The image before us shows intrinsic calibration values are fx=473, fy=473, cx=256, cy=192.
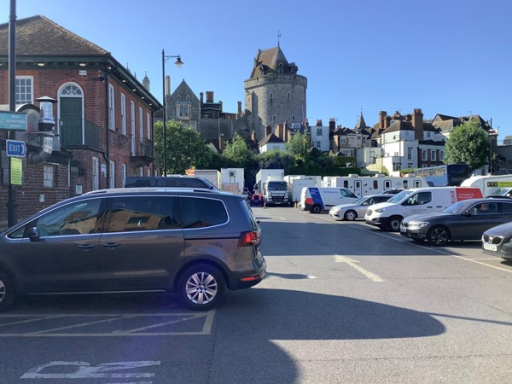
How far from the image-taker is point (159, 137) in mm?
56875

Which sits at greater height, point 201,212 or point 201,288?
point 201,212

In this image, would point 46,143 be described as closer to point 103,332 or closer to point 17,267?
point 17,267

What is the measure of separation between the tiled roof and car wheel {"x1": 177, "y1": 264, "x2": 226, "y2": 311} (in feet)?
56.6

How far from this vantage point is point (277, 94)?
98.2 metres

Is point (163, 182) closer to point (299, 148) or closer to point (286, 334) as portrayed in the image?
point (286, 334)

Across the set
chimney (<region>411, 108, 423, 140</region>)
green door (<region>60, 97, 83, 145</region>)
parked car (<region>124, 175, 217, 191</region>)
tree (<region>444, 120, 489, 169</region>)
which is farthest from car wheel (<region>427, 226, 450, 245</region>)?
chimney (<region>411, 108, 423, 140</region>)

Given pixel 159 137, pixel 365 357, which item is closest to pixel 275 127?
pixel 159 137

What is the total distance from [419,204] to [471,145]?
47225mm

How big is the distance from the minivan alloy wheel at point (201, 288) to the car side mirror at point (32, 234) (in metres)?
2.21

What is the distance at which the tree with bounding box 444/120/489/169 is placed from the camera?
61844mm

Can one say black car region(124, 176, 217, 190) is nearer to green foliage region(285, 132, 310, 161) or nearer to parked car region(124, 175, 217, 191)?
parked car region(124, 175, 217, 191)

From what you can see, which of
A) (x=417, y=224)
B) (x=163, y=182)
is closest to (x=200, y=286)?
(x=163, y=182)

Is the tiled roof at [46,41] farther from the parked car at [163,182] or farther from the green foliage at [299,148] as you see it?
the green foliage at [299,148]

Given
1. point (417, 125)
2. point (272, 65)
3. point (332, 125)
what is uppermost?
point (272, 65)
